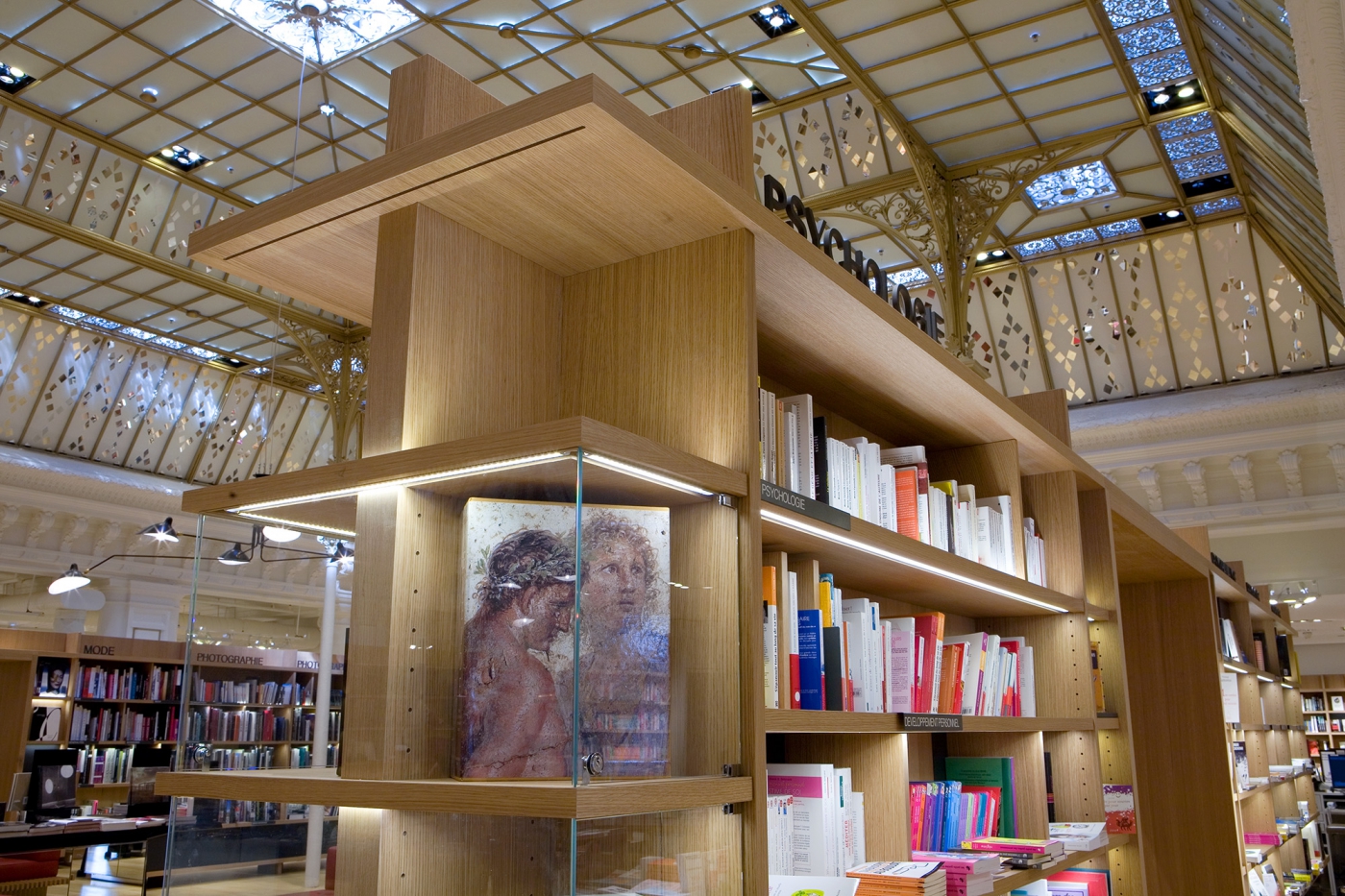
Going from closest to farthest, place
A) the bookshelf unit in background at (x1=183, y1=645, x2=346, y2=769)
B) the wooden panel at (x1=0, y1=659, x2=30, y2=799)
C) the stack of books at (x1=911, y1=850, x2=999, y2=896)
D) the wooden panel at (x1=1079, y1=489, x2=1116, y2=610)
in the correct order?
the bookshelf unit in background at (x1=183, y1=645, x2=346, y2=769), the stack of books at (x1=911, y1=850, x2=999, y2=896), the wooden panel at (x1=1079, y1=489, x2=1116, y2=610), the wooden panel at (x1=0, y1=659, x2=30, y2=799)

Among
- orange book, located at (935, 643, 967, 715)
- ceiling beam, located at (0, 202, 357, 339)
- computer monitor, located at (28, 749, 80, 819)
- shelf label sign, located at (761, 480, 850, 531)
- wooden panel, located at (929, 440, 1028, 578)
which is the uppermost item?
ceiling beam, located at (0, 202, 357, 339)

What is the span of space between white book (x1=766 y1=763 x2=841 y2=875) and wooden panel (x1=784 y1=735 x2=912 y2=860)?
1.14 feet

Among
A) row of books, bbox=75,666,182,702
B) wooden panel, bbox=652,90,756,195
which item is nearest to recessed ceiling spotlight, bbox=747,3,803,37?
wooden panel, bbox=652,90,756,195

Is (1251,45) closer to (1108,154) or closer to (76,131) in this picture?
(1108,154)

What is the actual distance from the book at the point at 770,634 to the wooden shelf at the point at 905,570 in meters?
0.11

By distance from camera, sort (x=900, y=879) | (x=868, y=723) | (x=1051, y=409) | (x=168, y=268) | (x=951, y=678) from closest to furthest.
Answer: (x=900, y=879) < (x=868, y=723) < (x=951, y=678) < (x=1051, y=409) < (x=168, y=268)

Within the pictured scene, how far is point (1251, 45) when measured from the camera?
5.95m

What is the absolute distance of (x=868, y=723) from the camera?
2.52 metres

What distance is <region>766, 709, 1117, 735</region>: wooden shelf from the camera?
2.12 metres

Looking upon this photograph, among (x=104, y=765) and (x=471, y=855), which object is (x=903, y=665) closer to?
(x=471, y=855)

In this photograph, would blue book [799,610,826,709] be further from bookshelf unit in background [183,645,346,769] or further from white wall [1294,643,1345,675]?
white wall [1294,643,1345,675]

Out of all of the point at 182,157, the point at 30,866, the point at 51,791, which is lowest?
the point at 30,866

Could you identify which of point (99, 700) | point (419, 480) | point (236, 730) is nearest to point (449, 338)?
point (419, 480)

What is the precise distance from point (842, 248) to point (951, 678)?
1.33 metres
